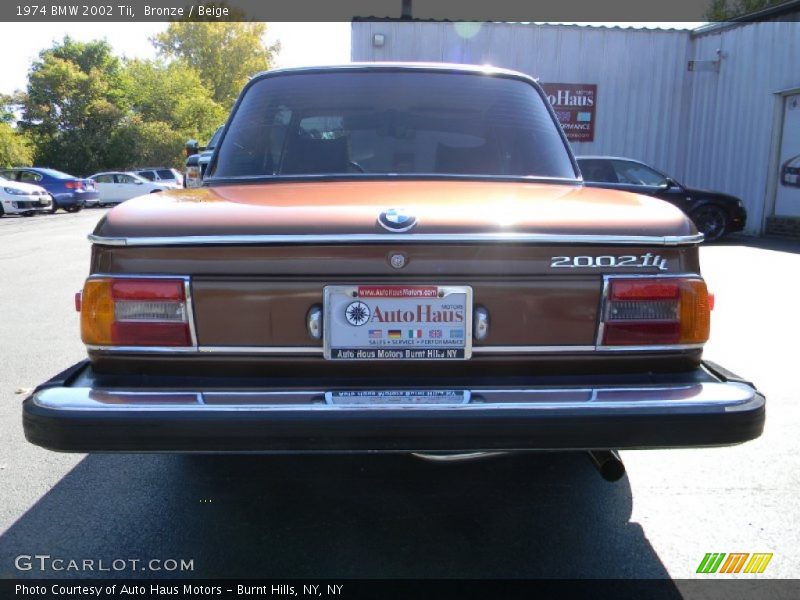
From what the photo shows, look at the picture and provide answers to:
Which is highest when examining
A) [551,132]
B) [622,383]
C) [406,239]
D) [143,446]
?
[551,132]

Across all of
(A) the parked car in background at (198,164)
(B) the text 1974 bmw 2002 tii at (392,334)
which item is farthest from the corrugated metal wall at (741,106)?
(B) the text 1974 bmw 2002 tii at (392,334)

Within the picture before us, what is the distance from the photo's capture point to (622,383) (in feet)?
7.61

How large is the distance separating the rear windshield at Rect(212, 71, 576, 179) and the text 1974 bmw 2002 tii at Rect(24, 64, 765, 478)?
88 centimetres

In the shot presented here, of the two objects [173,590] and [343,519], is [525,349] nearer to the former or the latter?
[343,519]

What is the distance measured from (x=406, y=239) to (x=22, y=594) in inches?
68.4

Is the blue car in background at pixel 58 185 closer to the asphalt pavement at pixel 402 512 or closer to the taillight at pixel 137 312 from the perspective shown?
the asphalt pavement at pixel 402 512

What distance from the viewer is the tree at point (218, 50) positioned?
181 feet

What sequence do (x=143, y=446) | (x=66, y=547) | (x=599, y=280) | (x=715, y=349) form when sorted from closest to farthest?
(x=143, y=446) → (x=599, y=280) → (x=66, y=547) → (x=715, y=349)

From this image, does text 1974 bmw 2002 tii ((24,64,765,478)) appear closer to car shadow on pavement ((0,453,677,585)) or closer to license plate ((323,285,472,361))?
license plate ((323,285,472,361))

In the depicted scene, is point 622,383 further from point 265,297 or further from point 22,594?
point 22,594

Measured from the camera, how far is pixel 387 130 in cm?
334

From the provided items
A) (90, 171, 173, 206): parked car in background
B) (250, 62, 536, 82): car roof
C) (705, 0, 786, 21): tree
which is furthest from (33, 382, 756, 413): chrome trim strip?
(705, 0, 786, 21): tree

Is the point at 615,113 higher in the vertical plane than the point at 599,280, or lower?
higher

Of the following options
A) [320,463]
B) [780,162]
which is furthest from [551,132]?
[780,162]
